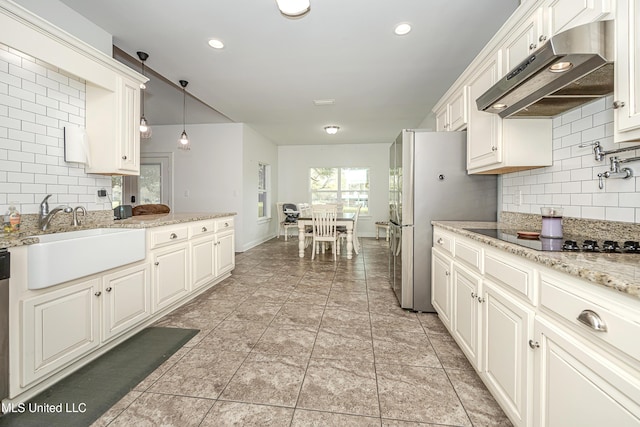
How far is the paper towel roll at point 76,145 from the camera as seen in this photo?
2.21 metres

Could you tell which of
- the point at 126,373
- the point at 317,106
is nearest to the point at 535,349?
the point at 126,373

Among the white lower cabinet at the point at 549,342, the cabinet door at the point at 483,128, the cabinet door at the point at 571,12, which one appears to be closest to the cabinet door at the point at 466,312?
the white lower cabinet at the point at 549,342

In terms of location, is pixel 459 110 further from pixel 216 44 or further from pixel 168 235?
pixel 168 235

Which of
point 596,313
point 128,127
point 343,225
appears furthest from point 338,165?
point 596,313

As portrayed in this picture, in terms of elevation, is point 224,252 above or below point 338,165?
below

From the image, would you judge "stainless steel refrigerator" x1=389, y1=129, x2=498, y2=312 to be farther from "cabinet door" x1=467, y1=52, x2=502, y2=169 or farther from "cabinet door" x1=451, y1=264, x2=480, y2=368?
"cabinet door" x1=451, y1=264, x2=480, y2=368

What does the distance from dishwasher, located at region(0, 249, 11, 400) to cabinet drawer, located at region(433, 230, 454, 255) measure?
98.4 inches

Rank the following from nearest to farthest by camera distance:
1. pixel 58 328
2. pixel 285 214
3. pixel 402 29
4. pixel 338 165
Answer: pixel 58 328, pixel 402 29, pixel 285 214, pixel 338 165

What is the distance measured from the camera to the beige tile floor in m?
1.36

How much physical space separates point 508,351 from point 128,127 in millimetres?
3194

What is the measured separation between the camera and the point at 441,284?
226 cm

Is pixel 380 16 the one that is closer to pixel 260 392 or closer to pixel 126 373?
pixel 260 392

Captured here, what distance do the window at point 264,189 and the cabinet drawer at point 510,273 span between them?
5.83m

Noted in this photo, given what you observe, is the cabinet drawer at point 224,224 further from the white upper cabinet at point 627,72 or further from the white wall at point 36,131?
the white upper cabinet at point 627,72
